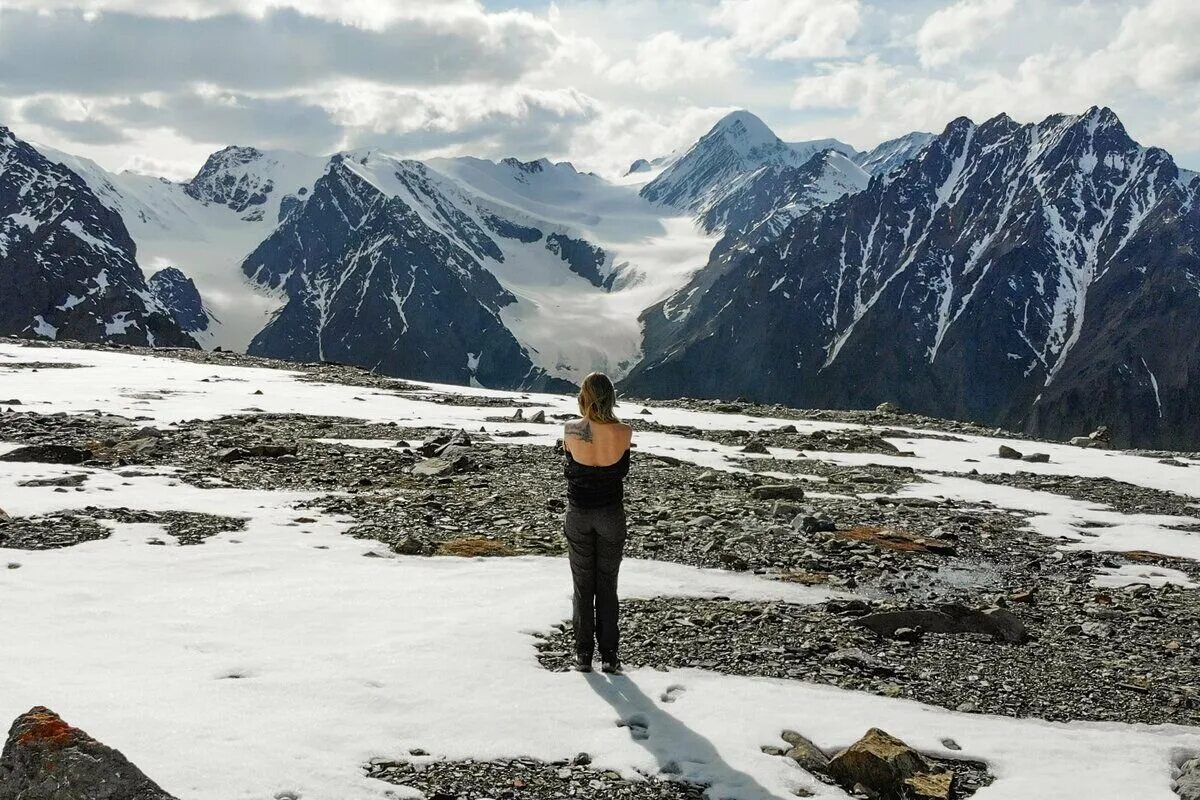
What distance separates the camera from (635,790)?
7625 millimetres

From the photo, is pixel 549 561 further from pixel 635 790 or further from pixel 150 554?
pixel 635 790

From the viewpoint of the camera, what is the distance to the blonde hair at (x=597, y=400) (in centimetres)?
1039

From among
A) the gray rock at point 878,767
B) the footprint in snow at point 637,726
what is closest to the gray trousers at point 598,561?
the footprint in snow at point 637,726

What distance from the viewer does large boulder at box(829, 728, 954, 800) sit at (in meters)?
7.75

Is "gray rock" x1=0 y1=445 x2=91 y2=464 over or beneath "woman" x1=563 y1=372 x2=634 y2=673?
beneath

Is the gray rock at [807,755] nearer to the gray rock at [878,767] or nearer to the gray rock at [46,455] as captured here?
the gray rock at [878,767]

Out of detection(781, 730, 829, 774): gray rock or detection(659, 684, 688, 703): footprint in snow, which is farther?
detection(659, 684, 688, 703): footprint in snow

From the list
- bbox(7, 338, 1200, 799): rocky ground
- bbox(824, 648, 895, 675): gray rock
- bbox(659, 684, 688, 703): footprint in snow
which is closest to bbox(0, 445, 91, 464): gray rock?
bbox(7, 338, 1200, 799): rocky ground

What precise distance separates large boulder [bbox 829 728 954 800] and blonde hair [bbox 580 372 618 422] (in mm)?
4148

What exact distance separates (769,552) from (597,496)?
6542mm

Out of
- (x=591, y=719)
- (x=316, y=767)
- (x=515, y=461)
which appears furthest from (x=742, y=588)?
(x=515, y=461)

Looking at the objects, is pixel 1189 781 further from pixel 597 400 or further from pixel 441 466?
pixel 441 466

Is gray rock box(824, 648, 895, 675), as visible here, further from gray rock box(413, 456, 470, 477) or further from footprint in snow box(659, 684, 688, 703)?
gray rock box(413, 456, 470, 477)

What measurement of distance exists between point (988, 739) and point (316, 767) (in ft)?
19.1
